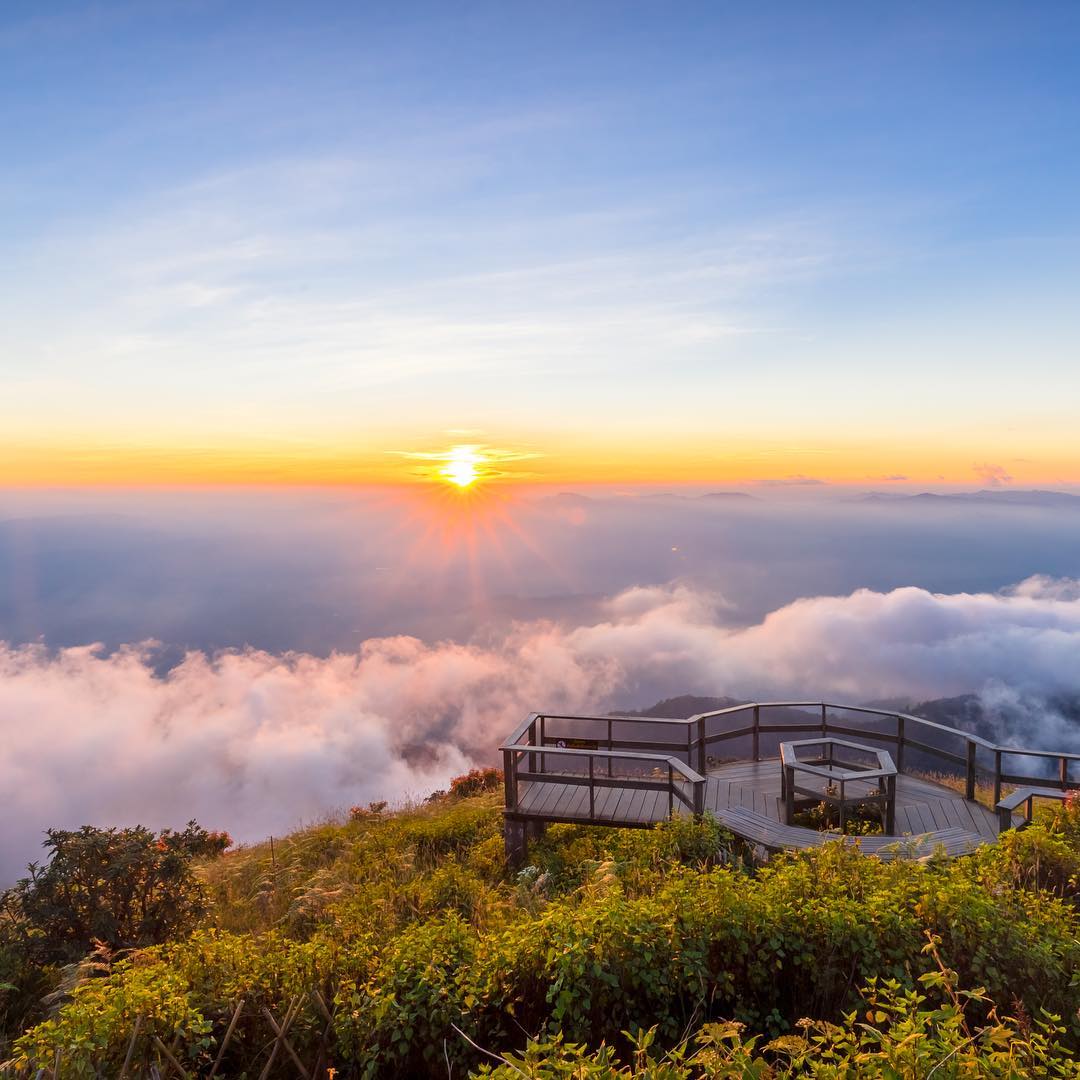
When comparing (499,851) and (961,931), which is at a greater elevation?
(961,931)

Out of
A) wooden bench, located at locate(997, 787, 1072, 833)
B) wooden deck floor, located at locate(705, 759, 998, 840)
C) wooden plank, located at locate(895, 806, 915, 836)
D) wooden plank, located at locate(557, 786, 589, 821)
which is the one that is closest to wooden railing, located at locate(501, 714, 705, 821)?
wooden plank, located at locate(557, 786, 589, 821)

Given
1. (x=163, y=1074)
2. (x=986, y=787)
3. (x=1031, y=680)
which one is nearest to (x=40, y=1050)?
(x=163, y=1074)

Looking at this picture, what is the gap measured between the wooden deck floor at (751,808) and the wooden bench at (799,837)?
14 mm

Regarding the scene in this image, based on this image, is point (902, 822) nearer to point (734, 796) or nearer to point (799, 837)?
point (799, 837)

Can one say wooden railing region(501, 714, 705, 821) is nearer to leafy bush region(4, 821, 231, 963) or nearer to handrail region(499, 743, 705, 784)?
handrail region(499, 743, 705, 784)

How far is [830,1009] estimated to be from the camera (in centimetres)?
435

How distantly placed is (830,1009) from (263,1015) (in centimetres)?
385

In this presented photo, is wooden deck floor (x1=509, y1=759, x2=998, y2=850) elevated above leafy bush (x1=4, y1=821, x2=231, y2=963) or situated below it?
below

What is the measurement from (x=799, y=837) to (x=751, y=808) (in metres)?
1.76

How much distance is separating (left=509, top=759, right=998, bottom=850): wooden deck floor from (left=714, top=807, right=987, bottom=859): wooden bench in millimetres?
14

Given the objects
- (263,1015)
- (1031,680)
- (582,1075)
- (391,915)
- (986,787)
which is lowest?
(1031,680)

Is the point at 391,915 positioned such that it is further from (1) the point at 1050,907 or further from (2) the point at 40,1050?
(1) the point at 1050,907

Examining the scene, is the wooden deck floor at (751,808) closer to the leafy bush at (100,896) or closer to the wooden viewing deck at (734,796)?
the wooden viewing deck at (734,796)

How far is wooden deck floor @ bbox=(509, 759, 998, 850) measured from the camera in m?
10.0
